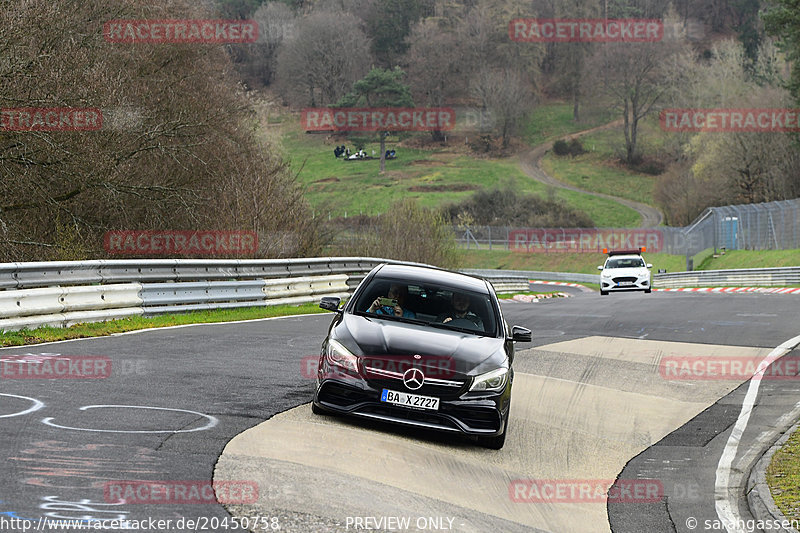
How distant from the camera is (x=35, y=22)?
838 inches

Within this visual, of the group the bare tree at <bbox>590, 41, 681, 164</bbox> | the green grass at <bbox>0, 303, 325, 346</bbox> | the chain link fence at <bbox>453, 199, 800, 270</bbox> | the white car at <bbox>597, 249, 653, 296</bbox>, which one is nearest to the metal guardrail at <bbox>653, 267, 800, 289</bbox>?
the chain link fence at <bbox>453, 199, 800, 270</bbox>

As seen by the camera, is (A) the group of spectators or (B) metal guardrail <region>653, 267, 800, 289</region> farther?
(A) the group of spectators

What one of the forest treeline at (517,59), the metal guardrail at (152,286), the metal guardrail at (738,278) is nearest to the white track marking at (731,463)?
the metal guardrail at (152,286)

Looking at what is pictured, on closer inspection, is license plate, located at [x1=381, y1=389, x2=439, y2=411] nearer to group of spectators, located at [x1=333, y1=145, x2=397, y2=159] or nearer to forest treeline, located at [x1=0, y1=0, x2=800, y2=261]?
forest treeline, located at [x1=0, y1=0, x2=800, y2=261]

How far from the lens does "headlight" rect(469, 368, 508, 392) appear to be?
8627 millimetres

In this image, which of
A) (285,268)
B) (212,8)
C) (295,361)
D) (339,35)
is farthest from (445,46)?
(295,361)

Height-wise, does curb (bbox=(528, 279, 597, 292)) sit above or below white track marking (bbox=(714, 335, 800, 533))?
below

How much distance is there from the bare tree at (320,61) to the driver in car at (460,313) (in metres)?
122

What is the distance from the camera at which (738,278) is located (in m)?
43.9

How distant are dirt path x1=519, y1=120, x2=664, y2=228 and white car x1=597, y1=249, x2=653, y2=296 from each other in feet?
183

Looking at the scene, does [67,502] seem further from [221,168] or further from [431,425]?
[221,168]

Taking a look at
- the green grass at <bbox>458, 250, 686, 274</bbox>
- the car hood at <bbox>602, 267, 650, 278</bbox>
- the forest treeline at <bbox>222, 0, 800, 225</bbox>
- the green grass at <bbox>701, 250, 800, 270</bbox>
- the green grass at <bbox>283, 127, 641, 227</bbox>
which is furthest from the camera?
the forest treeline at <bbox>222, 0, 800, 225</bbox>

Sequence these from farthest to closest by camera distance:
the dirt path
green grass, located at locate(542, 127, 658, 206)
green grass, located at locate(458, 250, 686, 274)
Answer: green grass, located at locate(542, 127, 658, 206) < the dirt path < green grass, located at locate(458, 250, 686, 274)

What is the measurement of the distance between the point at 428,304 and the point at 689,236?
177ft
